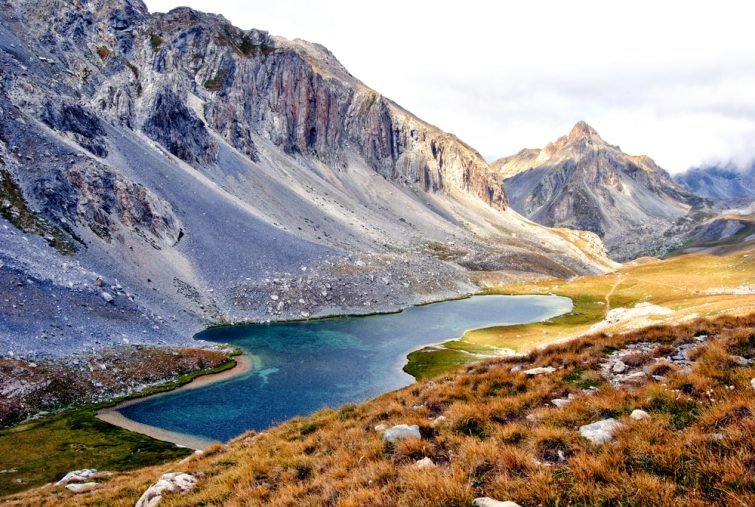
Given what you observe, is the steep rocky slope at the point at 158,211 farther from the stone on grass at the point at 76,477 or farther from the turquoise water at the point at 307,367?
the stone on grass at the point at 76,477

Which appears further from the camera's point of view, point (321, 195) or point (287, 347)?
point (321, 195)

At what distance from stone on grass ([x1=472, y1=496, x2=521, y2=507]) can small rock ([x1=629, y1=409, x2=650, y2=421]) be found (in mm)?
5189

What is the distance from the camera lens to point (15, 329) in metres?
47.6

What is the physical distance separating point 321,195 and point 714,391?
15679 centimetres

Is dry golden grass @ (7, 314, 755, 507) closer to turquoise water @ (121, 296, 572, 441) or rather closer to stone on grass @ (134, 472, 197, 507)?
stone on grass @ (134, 472, 197, 507)

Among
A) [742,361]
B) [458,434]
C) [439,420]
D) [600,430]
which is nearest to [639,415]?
[600,430]

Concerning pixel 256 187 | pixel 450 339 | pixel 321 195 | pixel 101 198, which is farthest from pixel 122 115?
pixel 450 339

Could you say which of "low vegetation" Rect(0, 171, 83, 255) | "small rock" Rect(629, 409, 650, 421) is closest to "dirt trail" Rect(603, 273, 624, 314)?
"small rock" Rect(629, 409, 650, 421)

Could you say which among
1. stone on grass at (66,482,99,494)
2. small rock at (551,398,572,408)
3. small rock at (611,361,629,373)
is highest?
small rock at (611,361,629,373)

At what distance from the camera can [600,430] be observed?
434 inches

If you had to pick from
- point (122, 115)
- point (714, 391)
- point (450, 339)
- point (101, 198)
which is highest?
point (122, 115)

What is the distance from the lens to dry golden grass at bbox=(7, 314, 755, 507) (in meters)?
8.36

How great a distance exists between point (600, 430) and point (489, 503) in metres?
4.39

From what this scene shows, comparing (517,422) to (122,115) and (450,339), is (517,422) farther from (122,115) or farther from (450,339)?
(122,115)
